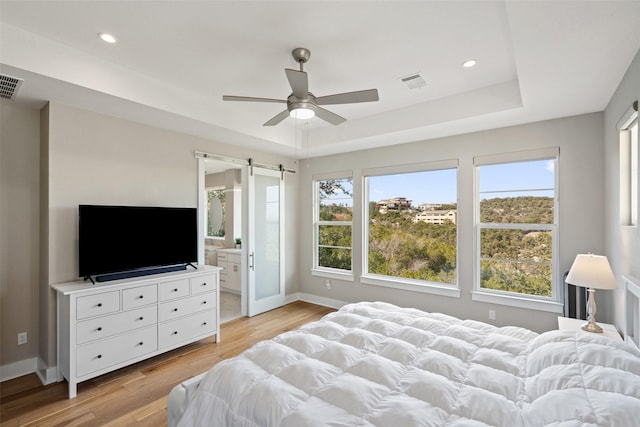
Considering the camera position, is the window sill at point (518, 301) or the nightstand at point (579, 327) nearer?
the nightstand at point (579, 327)

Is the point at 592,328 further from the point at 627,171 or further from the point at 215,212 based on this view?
the point at 215,212

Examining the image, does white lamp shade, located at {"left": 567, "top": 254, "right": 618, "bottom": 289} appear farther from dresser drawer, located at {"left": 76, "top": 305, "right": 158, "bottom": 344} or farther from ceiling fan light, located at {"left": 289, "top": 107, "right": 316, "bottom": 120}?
dresser drawer, located at {"left": 76, "top": 305, "right": 158, "bottom": 344}

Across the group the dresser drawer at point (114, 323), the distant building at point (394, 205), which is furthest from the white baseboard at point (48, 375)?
the distant building at point (394, 205)

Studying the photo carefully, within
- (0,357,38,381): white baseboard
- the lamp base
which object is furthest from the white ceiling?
(0,357,38,381): white baseboard

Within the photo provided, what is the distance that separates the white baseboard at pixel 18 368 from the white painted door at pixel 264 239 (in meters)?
2.36

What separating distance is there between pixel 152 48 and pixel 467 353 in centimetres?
316

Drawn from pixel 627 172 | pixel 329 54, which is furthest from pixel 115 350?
pixel 627 172

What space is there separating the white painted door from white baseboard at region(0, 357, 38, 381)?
→ 93.1 inches

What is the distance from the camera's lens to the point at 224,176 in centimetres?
655

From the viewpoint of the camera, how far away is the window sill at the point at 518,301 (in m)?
3.22

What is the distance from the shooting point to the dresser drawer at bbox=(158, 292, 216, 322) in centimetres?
314

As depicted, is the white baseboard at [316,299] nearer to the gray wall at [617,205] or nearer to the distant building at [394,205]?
the distant building at [394,205]

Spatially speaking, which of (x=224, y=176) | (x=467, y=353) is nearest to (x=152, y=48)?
(x=467, y=353)

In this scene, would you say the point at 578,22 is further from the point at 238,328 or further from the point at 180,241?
the point at 238,328
